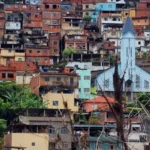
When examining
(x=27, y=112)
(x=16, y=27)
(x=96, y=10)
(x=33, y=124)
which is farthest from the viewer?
(x=96, y=10)

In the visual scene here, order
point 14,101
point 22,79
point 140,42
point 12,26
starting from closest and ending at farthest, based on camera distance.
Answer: point 14,101 < point 22,79 < point 140,42 < point 12,26

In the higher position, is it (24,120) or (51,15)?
(51,15)

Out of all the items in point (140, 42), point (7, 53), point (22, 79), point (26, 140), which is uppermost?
point (140, 42)

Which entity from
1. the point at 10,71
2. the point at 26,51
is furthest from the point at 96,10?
the point at 10,71

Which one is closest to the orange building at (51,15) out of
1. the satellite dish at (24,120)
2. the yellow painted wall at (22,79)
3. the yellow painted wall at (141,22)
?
the yellow painted wall at (141,22)

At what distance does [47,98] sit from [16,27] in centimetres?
2110

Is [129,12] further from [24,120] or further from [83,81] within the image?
[24,120]

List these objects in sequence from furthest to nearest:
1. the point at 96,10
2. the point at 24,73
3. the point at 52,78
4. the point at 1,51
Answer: the point at 96,10, the point at 1,51, the point at 24,73, the point at 52,78

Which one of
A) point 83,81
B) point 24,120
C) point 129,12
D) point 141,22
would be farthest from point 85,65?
point 24,120

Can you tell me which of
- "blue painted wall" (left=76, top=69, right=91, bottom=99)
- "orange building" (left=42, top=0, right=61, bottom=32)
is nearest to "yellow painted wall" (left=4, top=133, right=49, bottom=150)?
"blue painted wall" (left=76, top=69, right=91, bottom=99)

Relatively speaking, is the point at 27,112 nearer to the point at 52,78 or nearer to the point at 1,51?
the point at 52,78

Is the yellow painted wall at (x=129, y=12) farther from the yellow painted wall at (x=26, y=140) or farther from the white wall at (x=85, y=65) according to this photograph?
the yellow painted wall at (x=26, y=140)

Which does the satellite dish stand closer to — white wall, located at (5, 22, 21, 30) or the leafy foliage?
the leafy foliage

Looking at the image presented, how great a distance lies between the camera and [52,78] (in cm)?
4322
